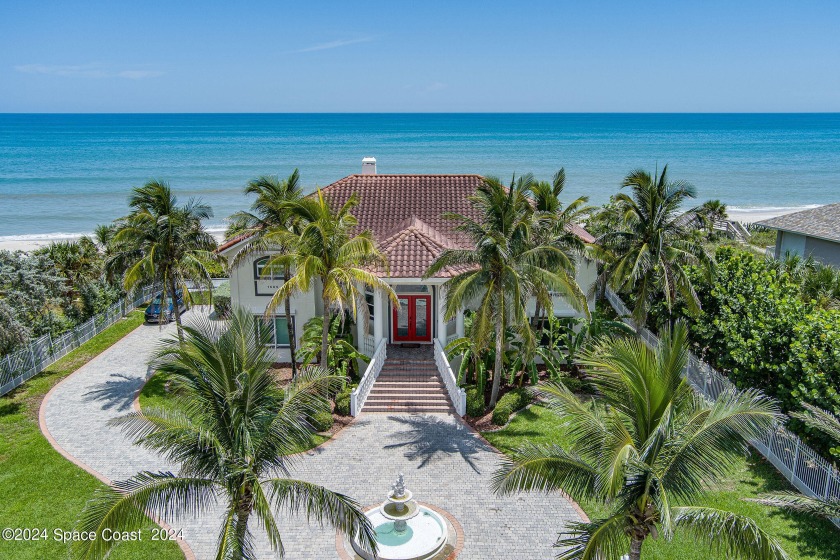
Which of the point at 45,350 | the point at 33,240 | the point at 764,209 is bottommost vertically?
the point at 33,240

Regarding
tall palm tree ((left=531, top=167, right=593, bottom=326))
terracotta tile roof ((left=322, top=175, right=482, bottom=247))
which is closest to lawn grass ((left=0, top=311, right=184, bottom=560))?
tall palm tree ((left=531, top=167, right=593, bottom=326))

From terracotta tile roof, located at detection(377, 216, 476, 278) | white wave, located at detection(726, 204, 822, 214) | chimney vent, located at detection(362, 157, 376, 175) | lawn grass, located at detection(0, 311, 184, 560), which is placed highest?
chimney vent, located at detection(362, 157, 376, 175)

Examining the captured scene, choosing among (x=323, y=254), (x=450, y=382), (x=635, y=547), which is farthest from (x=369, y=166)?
(x=635, y=547)

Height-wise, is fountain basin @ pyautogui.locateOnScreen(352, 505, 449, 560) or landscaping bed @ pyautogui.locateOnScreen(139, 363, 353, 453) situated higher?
fountain basin @ pyautogui.locateOnScreen(352, 505, 449, 560)

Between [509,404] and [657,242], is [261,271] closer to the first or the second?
[509,404]

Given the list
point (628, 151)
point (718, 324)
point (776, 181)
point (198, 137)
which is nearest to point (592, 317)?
point (718, 324)

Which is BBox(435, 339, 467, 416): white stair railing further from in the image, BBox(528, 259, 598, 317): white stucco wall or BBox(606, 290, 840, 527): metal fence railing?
BBox(606, 290, 840, 527): metal fence railing

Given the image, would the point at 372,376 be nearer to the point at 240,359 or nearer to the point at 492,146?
the point at 240,359
